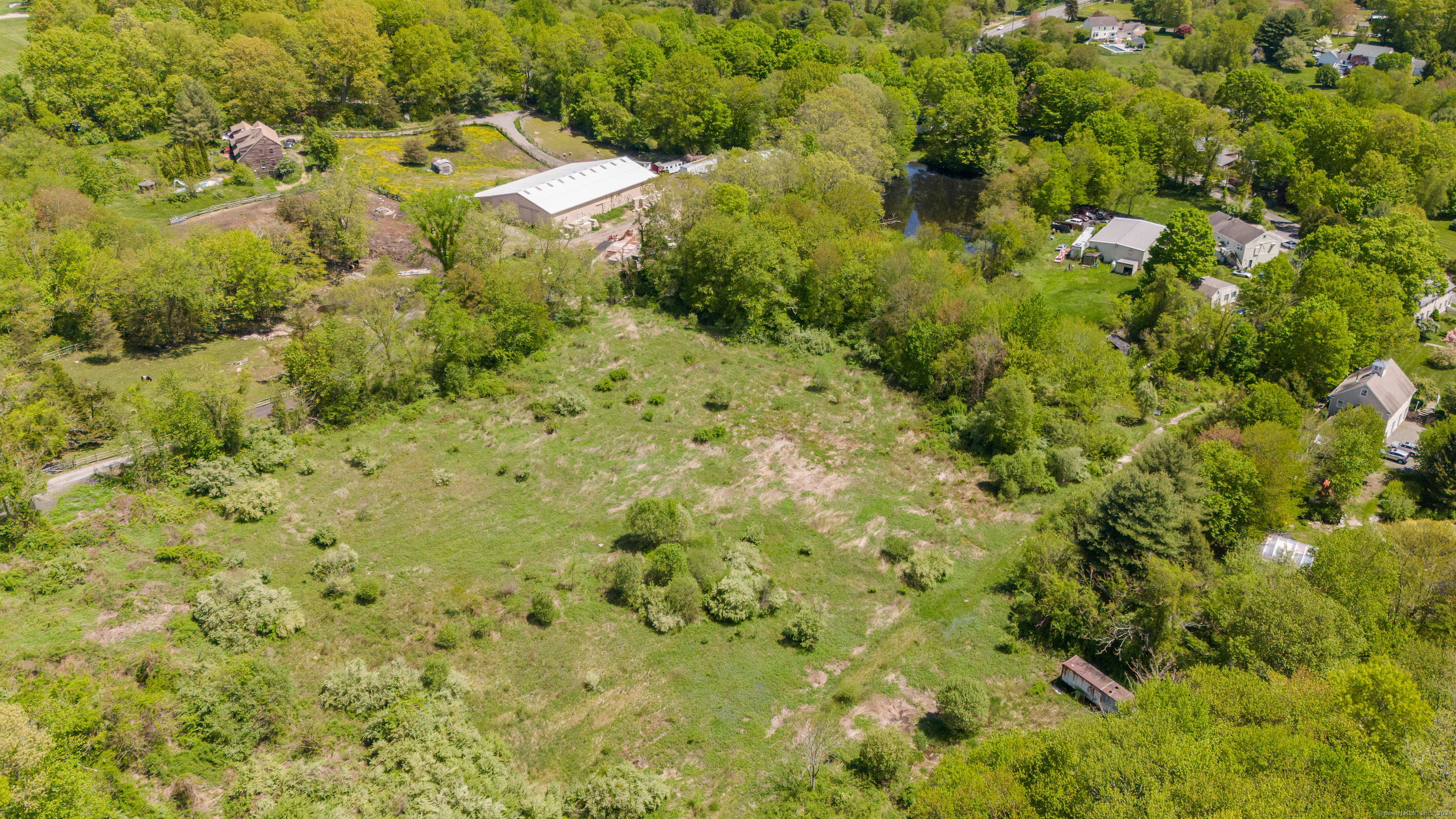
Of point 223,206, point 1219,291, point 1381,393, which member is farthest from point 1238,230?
point 223,206

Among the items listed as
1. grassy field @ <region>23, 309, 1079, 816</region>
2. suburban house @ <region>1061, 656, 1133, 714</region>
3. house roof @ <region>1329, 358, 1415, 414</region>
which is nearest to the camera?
grassy field @ <region>23, 309, 1079, 816</region>

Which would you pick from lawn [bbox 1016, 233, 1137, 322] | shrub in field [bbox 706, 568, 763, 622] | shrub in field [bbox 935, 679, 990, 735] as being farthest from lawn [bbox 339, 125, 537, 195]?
shrub in field [bbox 935, 679, 990, 735]

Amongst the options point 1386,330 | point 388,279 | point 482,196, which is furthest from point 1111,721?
point 482,196

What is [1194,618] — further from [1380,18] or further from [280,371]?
[1380,18]

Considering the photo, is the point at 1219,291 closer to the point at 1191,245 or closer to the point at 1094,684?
the point at 1191,245

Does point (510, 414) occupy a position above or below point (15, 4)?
below

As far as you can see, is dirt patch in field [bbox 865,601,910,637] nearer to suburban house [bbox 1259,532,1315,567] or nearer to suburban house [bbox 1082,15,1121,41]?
suburban house [bbox 1259,532,1315,567]
